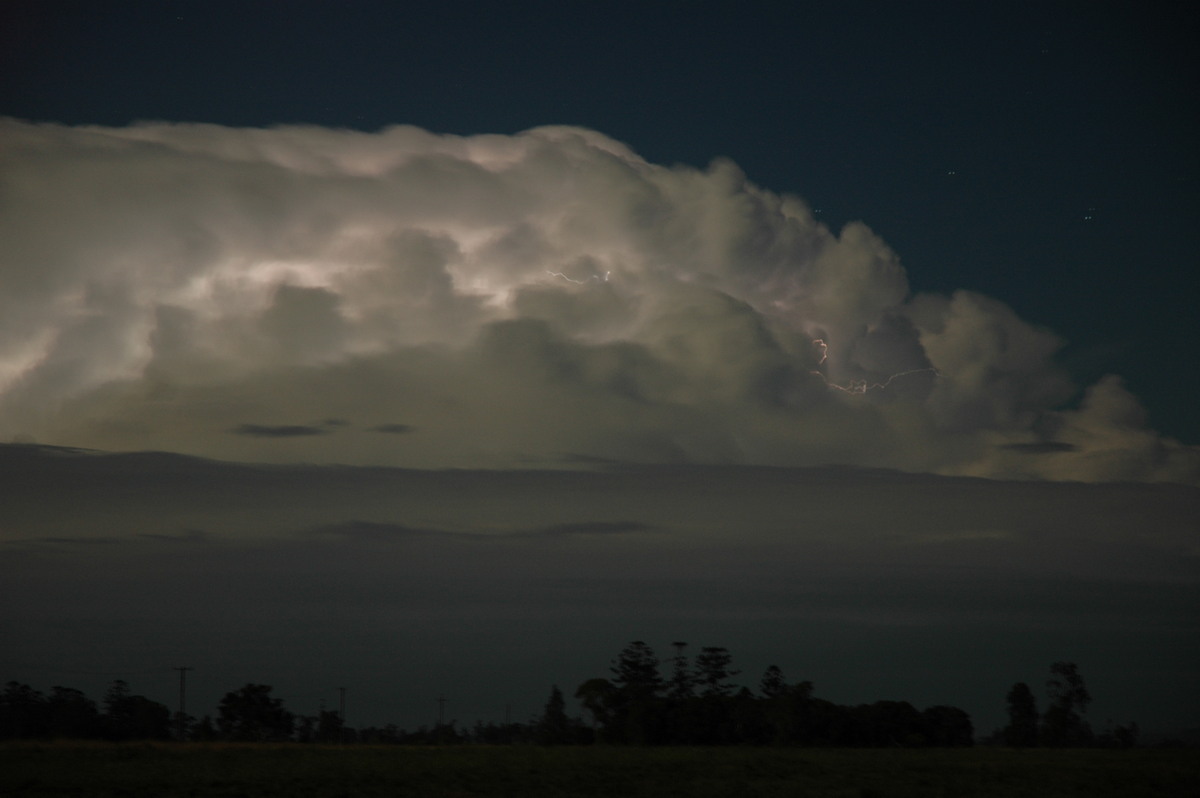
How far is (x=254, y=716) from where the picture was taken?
349 ft

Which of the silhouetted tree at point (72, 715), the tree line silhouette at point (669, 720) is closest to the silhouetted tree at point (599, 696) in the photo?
the tree line silhouette at point (669, 720)

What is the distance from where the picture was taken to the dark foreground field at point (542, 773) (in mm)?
42031

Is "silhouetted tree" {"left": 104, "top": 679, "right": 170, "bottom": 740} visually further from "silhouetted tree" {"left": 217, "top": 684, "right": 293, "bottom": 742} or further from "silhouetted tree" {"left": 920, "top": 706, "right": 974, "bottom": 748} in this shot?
"silhouetted tree" {"left": 920, "top": 706, "right": 974, "bottom": 748}

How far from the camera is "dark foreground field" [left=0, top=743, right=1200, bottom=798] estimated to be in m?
42.0

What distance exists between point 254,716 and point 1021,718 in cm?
8656

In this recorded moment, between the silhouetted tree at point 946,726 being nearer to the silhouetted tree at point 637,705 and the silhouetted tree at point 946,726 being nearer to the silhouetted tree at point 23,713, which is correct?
the silhouetted tree at point 637,705

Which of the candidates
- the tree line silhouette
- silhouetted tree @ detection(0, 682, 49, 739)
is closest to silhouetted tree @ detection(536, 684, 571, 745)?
the tree line silhouette

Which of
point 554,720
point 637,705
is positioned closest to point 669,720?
point 637,705

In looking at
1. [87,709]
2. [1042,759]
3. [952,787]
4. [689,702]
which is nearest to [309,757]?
[952,787]

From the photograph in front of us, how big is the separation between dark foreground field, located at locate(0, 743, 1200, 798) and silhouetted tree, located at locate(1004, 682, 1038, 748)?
61.9m

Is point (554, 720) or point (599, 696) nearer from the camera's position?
point (599, 696)

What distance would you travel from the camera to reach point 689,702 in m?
97.9

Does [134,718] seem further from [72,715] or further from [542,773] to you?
[542,773]

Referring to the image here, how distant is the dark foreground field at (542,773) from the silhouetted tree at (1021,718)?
61.9 meters
